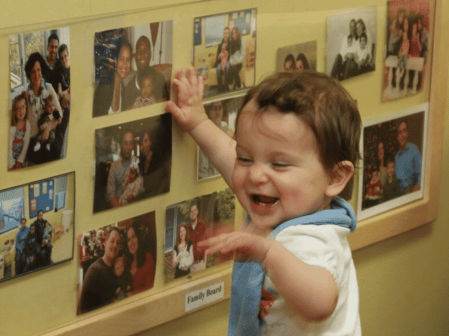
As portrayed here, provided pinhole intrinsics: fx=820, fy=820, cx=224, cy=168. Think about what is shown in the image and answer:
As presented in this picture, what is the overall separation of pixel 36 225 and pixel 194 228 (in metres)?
0.31

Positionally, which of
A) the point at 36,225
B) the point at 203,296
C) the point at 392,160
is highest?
the point at 36,225

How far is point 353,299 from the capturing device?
4.13 ft

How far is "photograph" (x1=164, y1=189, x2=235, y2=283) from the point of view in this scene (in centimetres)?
135

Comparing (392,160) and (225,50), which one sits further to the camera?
(392,160)

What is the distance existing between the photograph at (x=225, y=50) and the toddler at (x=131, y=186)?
0.18 m

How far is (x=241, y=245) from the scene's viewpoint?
967 millimetres

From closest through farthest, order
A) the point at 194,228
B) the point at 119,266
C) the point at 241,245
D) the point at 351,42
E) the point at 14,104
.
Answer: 1. the point at 241,245
2. the point at 14,104
3. the point at 119,266
4. the point at 194,228
5. the point at 351,42

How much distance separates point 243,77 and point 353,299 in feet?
1.34

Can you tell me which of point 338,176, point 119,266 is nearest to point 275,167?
point 338,176

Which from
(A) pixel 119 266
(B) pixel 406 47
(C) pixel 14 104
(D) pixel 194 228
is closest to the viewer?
(C) pixel 14 104

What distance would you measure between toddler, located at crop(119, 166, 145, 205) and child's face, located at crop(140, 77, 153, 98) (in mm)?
114

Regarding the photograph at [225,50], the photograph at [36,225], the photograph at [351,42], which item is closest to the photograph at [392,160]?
the photograph at [351,42]

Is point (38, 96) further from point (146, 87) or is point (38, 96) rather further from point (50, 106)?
point (146, 87)

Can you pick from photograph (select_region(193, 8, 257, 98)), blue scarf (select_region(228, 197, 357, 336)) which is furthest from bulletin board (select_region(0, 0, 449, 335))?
blue scarf (select_region(228, 197, 357, 336))
